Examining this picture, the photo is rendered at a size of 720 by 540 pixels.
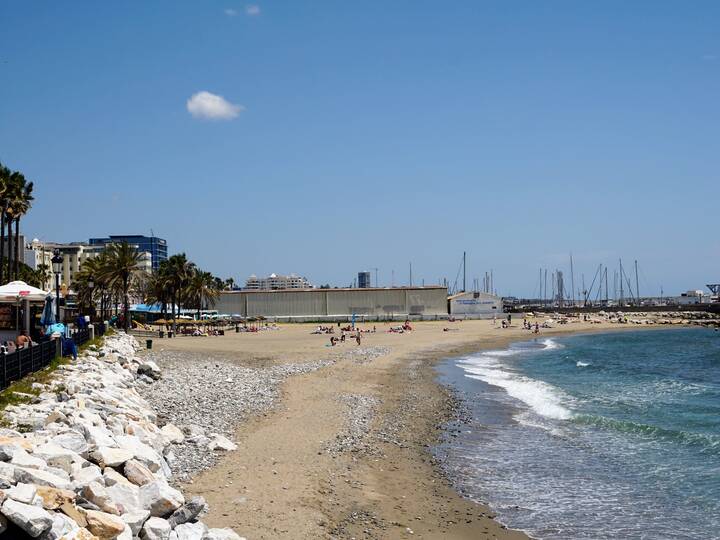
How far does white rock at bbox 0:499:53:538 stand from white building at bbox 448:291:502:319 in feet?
325

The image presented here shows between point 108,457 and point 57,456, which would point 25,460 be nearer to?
point 57,456

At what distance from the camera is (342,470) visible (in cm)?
1541

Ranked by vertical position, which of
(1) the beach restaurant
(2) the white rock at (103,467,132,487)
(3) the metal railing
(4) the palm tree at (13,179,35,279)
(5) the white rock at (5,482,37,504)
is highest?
(4) the palm tree at (13,179,35,279)

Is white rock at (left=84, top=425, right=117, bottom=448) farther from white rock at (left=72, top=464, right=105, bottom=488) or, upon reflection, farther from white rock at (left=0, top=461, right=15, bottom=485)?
white rock at (left=0, top=461, right=15, bottom=485)

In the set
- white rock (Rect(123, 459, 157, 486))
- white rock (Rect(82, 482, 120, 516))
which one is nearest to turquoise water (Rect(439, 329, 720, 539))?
white rock (Rect(123, 459, 157, 486))

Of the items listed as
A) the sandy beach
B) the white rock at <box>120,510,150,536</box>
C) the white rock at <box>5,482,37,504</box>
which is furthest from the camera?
the sandy beach

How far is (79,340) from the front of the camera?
30000 mm

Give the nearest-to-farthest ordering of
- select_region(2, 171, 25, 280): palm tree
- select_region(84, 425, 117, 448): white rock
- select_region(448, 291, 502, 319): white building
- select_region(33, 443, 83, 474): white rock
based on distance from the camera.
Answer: select_region(33, 443, 83, 474): white rock, select_region(84, 425, 117, 448): white rock, select_region(2, 171, 25, 280): palm tree, select_region(448, 291, 502, 319): white building

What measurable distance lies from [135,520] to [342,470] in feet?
24.6

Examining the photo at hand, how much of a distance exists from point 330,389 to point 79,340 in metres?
11.8

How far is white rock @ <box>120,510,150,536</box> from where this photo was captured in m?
8.43

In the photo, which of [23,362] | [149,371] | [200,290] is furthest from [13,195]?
[200,290]

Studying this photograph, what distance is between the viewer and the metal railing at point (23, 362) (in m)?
15.8

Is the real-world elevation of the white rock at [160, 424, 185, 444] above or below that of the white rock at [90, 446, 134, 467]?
below
